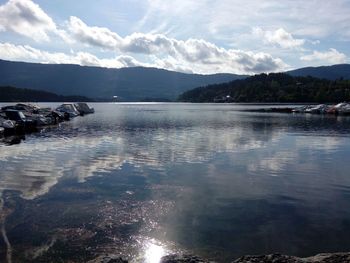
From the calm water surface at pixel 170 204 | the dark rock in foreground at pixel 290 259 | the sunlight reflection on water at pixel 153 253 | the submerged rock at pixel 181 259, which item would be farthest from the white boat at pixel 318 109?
the submerged rock at pixel 181 259

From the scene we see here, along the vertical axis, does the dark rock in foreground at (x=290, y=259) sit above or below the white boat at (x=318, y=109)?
above

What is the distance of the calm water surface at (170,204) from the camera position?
41.7ft

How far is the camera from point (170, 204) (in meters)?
17.4

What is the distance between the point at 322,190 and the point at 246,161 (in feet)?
30.0

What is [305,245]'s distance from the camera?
1286 centimetres

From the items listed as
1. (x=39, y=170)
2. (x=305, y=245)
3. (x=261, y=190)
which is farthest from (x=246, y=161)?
(x=305, y=245)

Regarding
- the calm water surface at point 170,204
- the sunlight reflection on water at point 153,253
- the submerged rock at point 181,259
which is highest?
the submerged rock at point 181,259

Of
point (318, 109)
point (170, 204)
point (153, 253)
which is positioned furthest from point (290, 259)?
point (318, 109)

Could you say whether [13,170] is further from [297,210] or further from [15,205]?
[297,210]

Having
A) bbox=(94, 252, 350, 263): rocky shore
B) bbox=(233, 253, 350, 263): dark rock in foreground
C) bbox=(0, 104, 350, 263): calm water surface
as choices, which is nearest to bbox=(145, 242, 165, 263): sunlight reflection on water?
bbox=(0, 104, 350, 263): calm water surface

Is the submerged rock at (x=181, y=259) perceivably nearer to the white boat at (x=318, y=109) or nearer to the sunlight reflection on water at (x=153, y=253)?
the sunlight reflection on water at (x=153, y=253)

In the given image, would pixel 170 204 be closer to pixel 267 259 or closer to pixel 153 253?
pixel 153 253

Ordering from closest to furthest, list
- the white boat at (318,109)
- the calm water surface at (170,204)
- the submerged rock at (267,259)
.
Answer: the submerged rock at (267,259) < the calm water surface at (170,204) < the white boat at (318,109)

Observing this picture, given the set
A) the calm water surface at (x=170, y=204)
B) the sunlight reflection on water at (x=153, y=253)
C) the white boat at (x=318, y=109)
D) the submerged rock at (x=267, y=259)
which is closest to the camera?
the submerged rock at (x=267, y=259)
